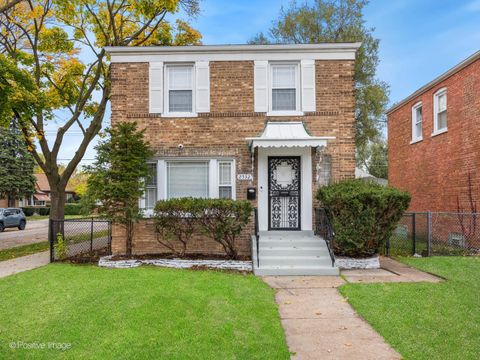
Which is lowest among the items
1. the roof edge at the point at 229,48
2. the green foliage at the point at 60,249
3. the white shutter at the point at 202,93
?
the green foliage at the point at 60,249

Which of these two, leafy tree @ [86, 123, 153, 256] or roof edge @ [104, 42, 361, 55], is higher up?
roof edge @ [104, 42, 361, 55]

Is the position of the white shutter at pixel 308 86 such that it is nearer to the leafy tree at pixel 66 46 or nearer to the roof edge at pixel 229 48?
the roof edge at pixel 229 48

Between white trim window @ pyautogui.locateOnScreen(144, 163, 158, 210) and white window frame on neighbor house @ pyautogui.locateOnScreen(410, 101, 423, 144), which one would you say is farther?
white window frame on neighbor house @ pyautogui.locateOnScreen(410, 101, 423, 144)

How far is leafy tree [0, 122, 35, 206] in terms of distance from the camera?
111 feet

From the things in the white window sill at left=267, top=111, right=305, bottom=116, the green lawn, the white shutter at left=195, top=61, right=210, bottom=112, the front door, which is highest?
the white shutter at left=195, top=61, right=210, bottom=112

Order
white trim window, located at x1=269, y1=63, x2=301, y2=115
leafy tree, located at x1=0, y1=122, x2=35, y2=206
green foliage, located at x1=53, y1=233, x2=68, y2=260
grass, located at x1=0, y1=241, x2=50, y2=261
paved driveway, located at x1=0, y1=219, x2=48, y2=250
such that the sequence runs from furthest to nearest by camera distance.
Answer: leafy tree, located at x1=0, y1=122, x2=35, y2=206, paved driveway, located at x1=0, y1=219, x2=48, y2=250, grass, located at x1=0, y1=241, x2=50, y2=261, white trim window, located at x1=269, y1=63, x2=301, y2=115, green foliage, located at x1=53, y1=233, x2=68, y2=260

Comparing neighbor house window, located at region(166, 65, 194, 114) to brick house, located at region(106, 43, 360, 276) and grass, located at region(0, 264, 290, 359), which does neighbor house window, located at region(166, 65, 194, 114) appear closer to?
brick house, located at region(106, 43, 360, 276)

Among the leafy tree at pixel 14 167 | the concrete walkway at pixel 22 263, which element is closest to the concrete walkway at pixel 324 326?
the concrete walkway at pixel 22 263

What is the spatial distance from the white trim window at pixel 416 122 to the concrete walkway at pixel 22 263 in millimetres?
14542

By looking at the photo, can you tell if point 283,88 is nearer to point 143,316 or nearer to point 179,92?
point 179,92

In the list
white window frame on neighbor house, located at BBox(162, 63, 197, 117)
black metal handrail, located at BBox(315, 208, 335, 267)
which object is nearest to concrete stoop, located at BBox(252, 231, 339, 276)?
black metal handrail, located at BBox(315, 208, 335, 267)

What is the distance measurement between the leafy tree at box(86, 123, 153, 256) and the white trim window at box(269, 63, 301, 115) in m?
3.78

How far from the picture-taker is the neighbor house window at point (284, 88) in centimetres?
1049

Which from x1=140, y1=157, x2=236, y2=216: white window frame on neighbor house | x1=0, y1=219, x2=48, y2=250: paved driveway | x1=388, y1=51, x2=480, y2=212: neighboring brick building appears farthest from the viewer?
x1=0, y1=219, x2=48, y2=250: paved driveway
